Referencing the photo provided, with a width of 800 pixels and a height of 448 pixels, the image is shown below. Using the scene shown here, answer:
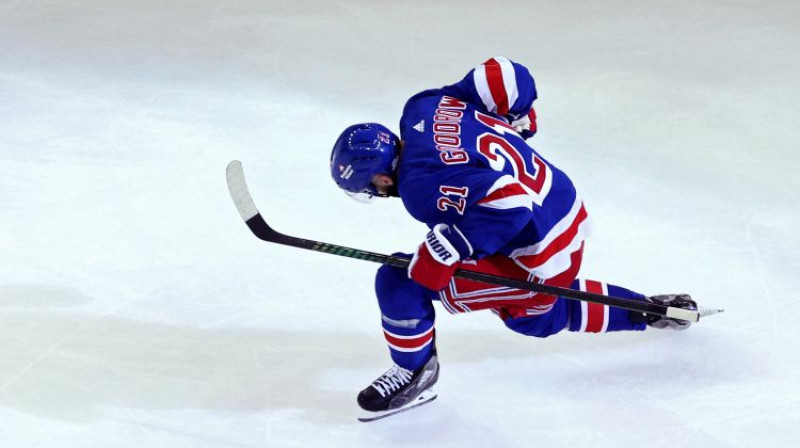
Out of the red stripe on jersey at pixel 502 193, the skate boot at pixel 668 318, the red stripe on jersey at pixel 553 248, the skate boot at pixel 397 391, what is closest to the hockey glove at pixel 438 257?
the red stripe on jersey at pixel 502 193

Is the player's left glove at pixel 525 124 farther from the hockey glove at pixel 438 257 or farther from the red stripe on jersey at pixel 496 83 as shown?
the hockey glove at pixel 438 257

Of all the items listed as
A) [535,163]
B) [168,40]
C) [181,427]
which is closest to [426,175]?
[535,163]

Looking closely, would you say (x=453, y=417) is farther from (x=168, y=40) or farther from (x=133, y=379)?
(x=168, y=40)

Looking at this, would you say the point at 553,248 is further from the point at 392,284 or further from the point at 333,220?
the point at 333,220

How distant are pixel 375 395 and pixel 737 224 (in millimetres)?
1540

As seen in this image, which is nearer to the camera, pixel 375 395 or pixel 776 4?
pixel 375 395

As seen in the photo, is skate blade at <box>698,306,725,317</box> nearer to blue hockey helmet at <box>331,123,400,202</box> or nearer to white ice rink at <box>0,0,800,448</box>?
white ice rink at <box>0,0,800,448</box>

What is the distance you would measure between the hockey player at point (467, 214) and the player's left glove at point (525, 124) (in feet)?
0.07

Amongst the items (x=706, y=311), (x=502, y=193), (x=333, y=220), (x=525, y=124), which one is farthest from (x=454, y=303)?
(x=333, y=220)

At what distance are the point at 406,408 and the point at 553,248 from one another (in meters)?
0.57

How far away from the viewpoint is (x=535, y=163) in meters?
3.08

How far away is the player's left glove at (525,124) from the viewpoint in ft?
11.1

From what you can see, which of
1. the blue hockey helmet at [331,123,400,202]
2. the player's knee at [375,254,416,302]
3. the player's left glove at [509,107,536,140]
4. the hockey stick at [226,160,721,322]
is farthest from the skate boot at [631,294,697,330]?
the blue hockey helmet at [331,123,400,202]

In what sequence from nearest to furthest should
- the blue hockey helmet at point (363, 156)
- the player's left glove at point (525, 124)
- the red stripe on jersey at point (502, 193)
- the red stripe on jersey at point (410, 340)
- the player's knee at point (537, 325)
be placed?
the red stripe on jersey at point (502, 193)
the blue hockey helmet at point (363, 156)
the red stripe on jersey at point (410, 340)
the player's knee at point (537, 325)
the player's left glove at point (525, 124)
